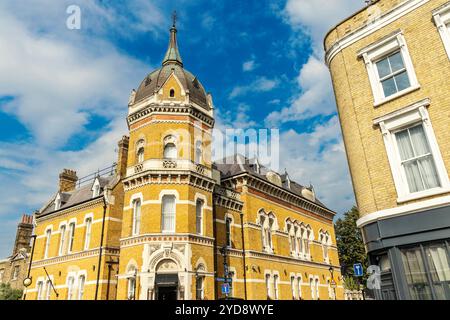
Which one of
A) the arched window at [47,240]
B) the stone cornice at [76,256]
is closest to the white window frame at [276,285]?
the stone cornice at [76,256]

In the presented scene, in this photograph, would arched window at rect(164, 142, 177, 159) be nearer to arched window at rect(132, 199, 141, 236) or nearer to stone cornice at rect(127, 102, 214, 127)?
stone cornice at rect(127, 102, 214, 127)

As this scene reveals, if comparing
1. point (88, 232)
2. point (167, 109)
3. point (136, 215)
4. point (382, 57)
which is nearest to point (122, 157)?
point (88, 232)

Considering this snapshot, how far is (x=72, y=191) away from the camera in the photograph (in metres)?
35.0

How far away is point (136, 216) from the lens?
888 inches

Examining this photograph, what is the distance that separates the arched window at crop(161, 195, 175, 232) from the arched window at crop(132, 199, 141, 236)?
194 centimetres

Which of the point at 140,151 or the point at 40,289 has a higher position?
the point at 140,151

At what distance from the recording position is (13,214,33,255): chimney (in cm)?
3784

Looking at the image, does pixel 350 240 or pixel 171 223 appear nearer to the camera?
pixel 171 223

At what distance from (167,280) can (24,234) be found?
27.8 m

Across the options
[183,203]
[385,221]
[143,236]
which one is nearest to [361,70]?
[385,221]

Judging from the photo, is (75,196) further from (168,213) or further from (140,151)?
(168,213)
